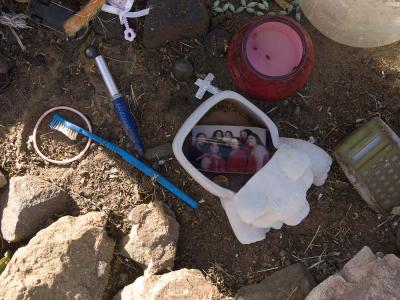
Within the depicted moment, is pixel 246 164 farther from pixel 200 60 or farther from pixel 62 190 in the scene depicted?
pixel 62 190

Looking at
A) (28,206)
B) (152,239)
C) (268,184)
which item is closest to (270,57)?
(268,184)

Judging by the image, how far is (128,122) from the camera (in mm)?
1716

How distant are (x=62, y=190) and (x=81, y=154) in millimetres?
134

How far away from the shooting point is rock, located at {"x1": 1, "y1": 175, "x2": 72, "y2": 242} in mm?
1657

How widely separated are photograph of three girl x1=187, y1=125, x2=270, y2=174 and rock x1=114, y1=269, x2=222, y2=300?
340 millimetres

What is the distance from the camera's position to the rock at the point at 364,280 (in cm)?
154

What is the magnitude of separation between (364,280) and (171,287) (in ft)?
1.92

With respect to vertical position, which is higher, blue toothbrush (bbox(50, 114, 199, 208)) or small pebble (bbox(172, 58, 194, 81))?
small pebble (bbox(172, 58, 194, 81))

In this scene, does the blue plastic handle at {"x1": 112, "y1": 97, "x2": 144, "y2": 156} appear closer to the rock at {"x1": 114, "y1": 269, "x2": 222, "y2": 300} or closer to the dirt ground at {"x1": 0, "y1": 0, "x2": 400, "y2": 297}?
the dirt ground at {"x1": 0, "y1": 0, "x2": 400, "y2": 297}

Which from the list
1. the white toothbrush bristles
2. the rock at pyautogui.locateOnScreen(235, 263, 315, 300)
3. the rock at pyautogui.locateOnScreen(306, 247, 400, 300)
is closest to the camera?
the rock at pyautogui.locateOnScreen(306, 247, 400, 300)

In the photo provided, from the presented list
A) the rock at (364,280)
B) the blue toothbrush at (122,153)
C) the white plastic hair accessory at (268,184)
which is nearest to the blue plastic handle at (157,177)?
the blue toothbrush at (122,153)

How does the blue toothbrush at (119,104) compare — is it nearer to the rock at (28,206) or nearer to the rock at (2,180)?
the rock at (28,206)

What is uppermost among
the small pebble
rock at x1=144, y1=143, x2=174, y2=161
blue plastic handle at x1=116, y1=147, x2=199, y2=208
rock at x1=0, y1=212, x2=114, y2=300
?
the small pebble

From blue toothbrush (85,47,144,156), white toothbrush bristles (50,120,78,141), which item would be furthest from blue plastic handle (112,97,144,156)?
white toothbrush bristles (50,120,78,141)
